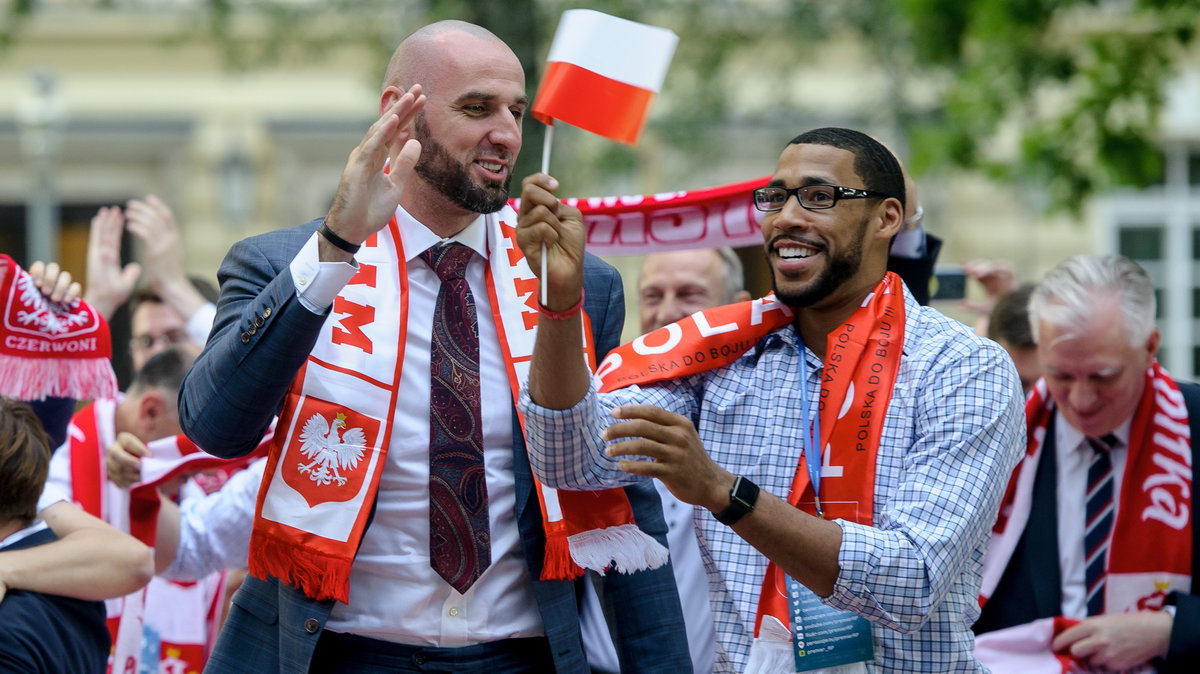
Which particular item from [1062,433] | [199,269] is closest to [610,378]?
[1062,433]

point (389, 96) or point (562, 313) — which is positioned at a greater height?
point (389, 96)

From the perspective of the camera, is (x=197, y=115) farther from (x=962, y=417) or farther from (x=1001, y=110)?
(x=962, y=417)

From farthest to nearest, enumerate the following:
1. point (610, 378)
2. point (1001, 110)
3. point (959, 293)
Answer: point (1001, 110)
point (959, 293)
point (610, 378)

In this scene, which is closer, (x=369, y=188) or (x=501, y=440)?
(x=369, y=188)

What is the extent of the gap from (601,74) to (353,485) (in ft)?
3.02

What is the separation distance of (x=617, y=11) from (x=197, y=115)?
22.3 feet

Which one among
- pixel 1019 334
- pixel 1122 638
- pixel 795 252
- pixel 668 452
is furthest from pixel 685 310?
pixel 668 452

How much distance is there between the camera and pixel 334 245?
115 inches

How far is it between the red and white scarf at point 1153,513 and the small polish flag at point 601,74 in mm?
1657

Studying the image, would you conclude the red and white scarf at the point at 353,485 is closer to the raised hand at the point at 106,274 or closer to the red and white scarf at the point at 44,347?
the red and white scarf at the point at 44,347

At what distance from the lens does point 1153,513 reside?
13.6 ft

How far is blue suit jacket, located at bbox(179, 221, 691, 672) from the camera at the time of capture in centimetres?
293

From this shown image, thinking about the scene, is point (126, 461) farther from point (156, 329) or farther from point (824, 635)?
point (824, 635)

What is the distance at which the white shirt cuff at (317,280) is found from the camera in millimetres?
2896
